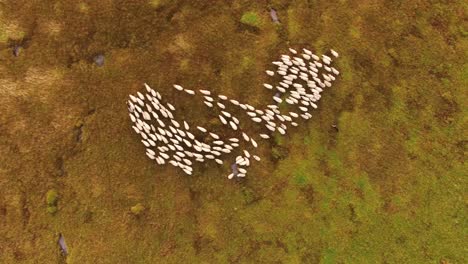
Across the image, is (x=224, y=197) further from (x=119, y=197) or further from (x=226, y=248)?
(x=119, y=197)

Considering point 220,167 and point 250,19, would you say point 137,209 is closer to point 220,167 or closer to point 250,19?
point 220,167

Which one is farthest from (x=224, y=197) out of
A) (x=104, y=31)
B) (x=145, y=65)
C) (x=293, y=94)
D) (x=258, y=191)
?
(x=104, y=31)

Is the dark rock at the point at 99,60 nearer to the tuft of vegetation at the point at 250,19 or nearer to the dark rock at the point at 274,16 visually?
the tuft of vegetation at the point at 250,19

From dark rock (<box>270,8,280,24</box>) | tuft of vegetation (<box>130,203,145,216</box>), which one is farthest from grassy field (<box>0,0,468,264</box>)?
dark rock (<box>270,8,280,24</box>)

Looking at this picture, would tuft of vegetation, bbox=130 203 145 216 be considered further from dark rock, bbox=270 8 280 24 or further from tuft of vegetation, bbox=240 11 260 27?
dark rock, bbox=270 8 280 24

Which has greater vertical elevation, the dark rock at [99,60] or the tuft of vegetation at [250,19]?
the tuft of vegetation at [250,19]

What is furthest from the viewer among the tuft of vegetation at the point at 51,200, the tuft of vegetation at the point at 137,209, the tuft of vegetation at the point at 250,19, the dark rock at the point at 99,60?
the tuft of vegetation at the point at 250,19

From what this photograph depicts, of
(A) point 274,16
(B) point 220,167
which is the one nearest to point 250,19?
(A) point 274,16

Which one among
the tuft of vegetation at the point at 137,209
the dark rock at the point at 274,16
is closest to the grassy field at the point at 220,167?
the tuft of vegetation at the point at 137,209
